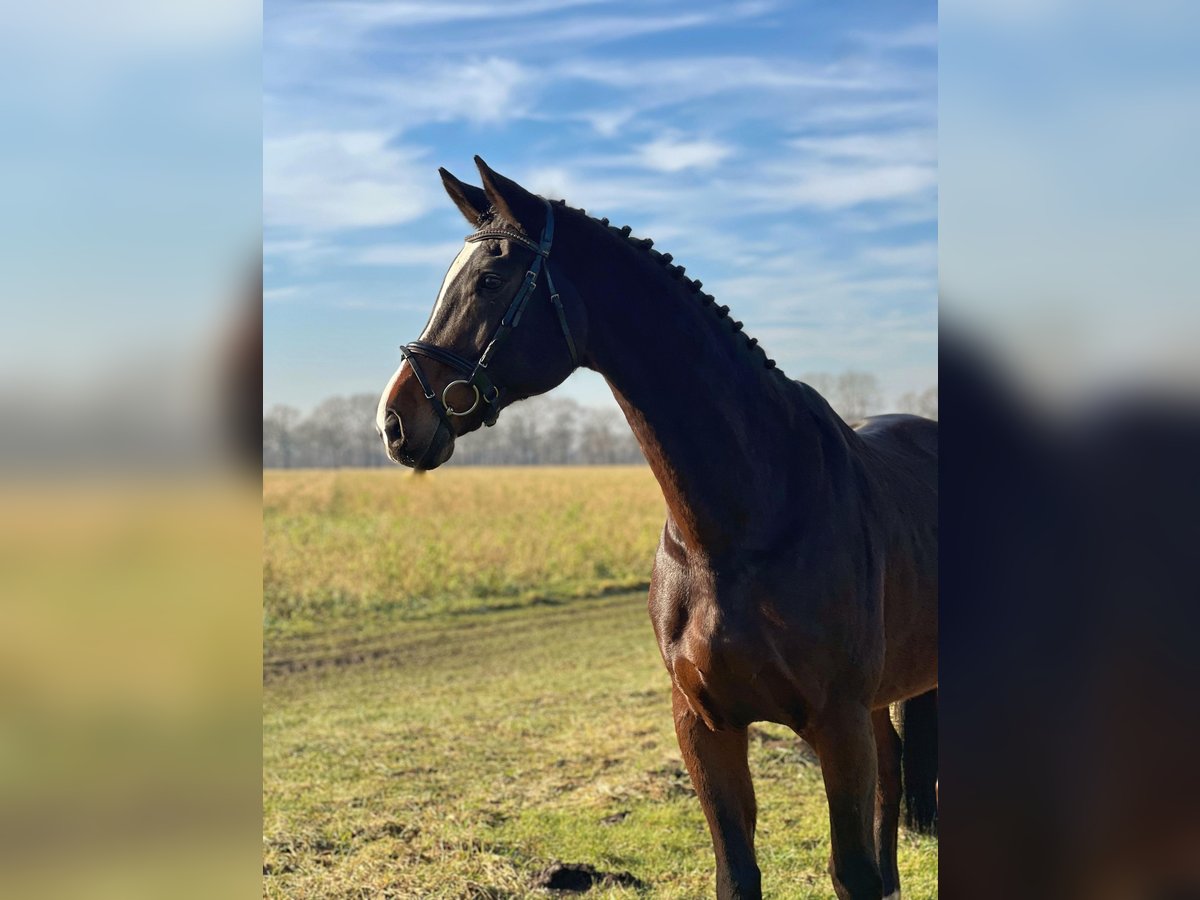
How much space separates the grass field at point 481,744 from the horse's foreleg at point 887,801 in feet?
1.16

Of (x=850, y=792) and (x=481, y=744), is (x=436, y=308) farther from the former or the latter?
(x=481, y=744)

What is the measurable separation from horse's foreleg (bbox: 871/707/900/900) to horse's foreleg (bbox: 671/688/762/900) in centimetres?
108

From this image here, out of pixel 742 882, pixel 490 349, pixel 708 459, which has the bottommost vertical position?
pixel 742 882

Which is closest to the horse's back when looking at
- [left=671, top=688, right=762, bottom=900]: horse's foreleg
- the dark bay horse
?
the dark bay horse

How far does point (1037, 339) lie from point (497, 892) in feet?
14.3

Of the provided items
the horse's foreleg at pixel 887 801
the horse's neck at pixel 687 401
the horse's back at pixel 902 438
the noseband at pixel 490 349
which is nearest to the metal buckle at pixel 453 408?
the noseband at pixel 490 349

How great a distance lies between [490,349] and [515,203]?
0.43m

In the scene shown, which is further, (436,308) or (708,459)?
(708,459)

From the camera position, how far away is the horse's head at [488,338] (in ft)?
8.45

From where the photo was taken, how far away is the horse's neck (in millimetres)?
2783

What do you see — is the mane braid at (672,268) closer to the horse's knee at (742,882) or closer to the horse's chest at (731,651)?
the horse's chest at (731,651)

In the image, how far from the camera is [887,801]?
4.20 meters

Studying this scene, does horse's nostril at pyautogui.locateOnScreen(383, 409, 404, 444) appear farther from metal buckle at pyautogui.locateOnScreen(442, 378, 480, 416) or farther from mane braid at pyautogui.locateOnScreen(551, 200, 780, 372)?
mane braid at pyautogui.locateOnScreen(551, 200, 780, 372)

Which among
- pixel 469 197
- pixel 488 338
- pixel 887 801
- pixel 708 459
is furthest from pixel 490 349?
pixel 887 801
